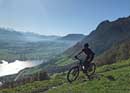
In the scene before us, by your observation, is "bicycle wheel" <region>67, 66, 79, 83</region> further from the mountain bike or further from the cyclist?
the cyclist

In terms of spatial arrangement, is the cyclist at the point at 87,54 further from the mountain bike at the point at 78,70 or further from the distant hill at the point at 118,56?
the distant hill at the point at 118,56

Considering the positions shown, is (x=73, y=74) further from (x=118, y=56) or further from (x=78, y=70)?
(x=118, y=56)

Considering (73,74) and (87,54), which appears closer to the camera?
(87,54)

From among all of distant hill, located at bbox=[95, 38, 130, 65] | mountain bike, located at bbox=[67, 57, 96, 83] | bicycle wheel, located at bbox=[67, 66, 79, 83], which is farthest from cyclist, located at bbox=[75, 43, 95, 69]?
distant hill, located at bbox=[95, 38, 130, 65]

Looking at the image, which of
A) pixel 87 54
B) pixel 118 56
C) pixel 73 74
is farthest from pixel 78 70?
pixel 118 56

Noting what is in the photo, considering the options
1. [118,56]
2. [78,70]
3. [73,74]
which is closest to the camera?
[78,70]

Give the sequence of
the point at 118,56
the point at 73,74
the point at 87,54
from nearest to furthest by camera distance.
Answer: the point at 87,54 → the point at 73,74 → the point at 118,56

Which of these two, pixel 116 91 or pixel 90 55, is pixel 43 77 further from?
pixel 116 91

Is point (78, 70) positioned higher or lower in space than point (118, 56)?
lower

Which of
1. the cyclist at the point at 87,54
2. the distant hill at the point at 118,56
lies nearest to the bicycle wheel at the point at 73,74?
the cyclist at the point at 87,54

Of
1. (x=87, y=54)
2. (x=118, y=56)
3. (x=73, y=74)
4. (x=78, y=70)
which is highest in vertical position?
(x=118, y=56)

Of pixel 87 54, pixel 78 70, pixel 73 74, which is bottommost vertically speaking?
pixel 73 74

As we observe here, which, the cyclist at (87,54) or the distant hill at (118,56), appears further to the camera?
the distant hill at (118,56)

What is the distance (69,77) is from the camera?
3722 centimetres
